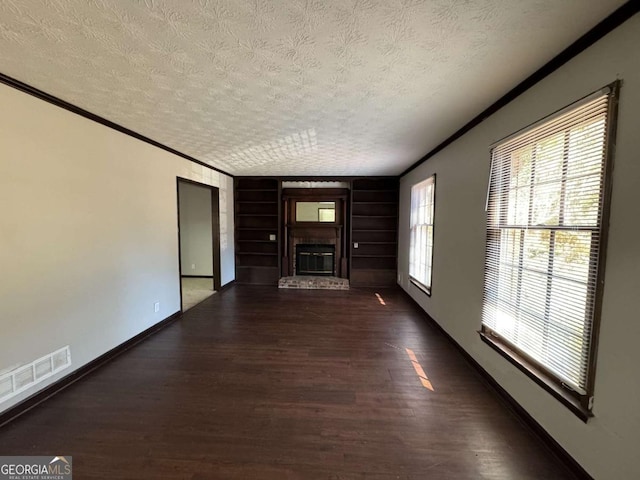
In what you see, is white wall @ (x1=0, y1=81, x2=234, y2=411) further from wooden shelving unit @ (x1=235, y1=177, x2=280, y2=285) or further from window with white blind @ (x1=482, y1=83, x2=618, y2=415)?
window with white blind @ (x1=482, y1=83, x2=618, y2=415)

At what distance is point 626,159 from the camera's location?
1.25m

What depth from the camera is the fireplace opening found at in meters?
6.38

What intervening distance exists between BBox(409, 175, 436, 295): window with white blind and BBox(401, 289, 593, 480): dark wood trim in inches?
59.3

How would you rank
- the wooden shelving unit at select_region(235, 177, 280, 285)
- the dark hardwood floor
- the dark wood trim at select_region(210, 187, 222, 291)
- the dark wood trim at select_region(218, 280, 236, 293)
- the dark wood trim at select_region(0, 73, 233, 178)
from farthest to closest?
the wooden shelving unit at select_region(235, 177, 280, 285) < the dark wood trim at select_region(218, 280, 236, 293) < the dark wood trim at select_region(210, 187, 222, 291) < the dark wood trim at select_region(0, 73, 233, 178) < the dark hardwood floor

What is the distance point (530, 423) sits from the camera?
5.94 feet

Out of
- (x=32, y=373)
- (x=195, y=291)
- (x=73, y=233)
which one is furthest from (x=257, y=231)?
(x=32, y=373)

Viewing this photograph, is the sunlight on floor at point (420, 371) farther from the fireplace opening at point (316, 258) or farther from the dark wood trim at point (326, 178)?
the dark wood trim at point (326, 178)

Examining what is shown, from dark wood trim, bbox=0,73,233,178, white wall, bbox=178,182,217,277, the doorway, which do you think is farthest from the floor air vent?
white wall, bbox=178,182,217,277

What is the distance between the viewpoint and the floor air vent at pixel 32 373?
185 centimetres

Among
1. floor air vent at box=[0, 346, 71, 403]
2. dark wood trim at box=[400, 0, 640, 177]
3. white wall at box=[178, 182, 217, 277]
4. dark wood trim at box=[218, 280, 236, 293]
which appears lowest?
dark wood trim at box=[218, 280, 236, 293]

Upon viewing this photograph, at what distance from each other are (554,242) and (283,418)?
2175mm

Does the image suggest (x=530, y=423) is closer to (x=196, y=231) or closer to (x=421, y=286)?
(x=421, y=286)

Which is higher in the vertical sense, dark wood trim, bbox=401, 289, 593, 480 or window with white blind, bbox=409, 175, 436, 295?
window with white blind, bbox=409, 175, 436, 295

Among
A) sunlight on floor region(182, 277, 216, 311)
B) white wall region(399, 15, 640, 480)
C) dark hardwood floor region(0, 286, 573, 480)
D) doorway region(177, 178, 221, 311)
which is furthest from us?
doorway region(177, 178, 221, 311)
